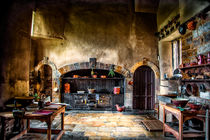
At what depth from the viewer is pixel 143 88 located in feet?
21.7

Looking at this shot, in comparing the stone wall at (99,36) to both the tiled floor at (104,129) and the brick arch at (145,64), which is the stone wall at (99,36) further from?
the tiled floor at (104,129)

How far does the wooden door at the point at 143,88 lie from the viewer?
259 inches

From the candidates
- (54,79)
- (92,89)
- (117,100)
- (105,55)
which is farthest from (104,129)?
(54,79)

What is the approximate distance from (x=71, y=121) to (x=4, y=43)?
3080mm

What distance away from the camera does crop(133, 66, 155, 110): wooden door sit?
6.59 meters

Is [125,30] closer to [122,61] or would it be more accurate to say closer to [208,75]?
[122,61]

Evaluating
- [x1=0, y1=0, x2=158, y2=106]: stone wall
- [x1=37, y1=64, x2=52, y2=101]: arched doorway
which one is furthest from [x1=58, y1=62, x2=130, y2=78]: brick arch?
[x1=37, y1=64, x2=52, y2=101]: arched doorway

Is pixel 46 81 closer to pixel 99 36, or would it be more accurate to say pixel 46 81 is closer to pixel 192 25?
pixel 99 36

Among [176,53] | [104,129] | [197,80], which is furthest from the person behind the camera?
[176,53]

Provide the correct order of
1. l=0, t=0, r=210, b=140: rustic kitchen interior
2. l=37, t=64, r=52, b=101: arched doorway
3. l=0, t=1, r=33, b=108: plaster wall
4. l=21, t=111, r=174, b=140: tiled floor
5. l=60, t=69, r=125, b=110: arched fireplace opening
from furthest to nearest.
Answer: l=37, t=64, r=52, b=101: arched doorway, l=60, t=69, r=125, b=110: arched fireplace opening, l=0, t=0, r=210, b=140: rustic kitchen interior, l=21, t=111, r=174, b=140: tiled floor, l=0, t=1, r=33, b=108: plaster wall

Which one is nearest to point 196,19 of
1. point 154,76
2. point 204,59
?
point 204,59

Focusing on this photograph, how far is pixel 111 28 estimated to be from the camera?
6.63 metres

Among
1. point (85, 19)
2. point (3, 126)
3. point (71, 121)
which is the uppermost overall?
point (85, 19)

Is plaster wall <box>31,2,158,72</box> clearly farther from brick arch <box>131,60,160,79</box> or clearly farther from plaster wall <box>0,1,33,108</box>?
plaster wall <box>0,1,33,108</box>
